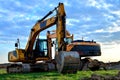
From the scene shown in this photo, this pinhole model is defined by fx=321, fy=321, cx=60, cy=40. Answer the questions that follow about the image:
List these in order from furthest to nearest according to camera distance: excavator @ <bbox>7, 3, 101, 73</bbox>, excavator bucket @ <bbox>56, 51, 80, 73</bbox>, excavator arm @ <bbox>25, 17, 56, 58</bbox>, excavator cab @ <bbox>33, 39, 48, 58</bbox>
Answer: excavator cab @ <bbox>33, 39, 48, 58</bbox> → excavator @ <bbox>7, 3, 101, 73</bbox> → excavator arm @ <bbox>25, 17, 56, 58</bbox> → excavator bucket @ <bbox>56, 51, 80, 73</bbox>

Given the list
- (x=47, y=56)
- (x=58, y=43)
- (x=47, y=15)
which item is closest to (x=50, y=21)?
(x=47, y=15)

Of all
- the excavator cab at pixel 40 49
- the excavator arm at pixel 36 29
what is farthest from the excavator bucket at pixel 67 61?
the excavator cab at pixel 40 49

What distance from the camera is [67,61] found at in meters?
19.8

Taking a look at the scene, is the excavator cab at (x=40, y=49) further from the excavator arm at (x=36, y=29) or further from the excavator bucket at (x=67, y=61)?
the excavator bucket at (x=67, y=61)

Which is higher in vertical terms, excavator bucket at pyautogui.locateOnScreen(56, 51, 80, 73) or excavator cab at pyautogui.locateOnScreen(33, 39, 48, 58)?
excavator cab at pyautogui.locateOnScreen(33, 39, 48, 58)

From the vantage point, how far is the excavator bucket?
19719 mm

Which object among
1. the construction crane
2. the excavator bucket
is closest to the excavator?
the construction crane

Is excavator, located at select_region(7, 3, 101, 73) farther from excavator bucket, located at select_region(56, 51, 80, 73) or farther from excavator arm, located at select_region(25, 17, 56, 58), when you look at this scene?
excavator bucket, located at select_region(56, 51, 80, 73)

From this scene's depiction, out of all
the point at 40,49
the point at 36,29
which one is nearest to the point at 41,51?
the point at 40,49

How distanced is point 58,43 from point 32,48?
10280mm

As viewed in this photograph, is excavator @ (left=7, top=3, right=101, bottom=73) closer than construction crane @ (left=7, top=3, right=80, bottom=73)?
No

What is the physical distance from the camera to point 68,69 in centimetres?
2009

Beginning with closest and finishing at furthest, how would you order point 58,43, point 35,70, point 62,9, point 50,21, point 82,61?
1. point 58,43
2. point 62,9
3. point 50,21
4. point 35,70
5. point 82,61

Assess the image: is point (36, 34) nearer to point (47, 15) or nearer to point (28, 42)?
point (28, 42)
